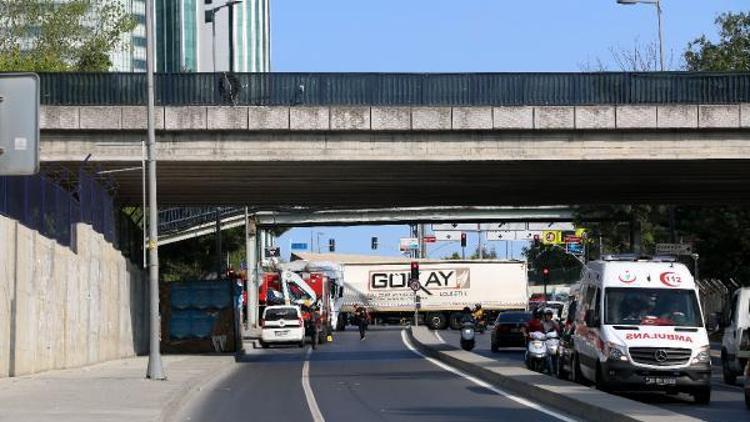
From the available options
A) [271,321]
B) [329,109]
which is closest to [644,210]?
[271,321]

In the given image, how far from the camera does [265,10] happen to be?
17875 cm

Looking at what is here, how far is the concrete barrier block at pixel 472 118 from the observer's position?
39938mm

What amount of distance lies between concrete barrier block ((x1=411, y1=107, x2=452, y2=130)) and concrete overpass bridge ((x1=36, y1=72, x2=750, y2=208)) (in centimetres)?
3

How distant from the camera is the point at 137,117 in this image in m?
39.4

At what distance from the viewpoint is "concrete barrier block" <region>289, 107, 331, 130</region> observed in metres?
39.7

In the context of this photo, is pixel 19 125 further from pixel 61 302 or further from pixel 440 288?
pixel 440 288

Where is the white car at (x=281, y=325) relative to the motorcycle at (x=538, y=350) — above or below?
below

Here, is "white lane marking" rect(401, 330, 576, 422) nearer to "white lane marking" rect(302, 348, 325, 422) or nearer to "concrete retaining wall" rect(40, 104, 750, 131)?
"white lane marking" rect(302, 348, 325, 422)

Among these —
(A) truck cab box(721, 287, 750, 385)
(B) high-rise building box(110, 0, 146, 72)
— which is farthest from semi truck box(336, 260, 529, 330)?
(B) high-rise building box(110, 0, 146, 72)

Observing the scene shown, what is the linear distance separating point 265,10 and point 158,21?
26752mm

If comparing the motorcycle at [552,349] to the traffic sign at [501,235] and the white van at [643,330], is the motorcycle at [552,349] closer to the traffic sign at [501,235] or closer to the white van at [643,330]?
the white van at [643,330]

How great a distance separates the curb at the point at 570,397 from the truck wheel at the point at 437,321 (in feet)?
164

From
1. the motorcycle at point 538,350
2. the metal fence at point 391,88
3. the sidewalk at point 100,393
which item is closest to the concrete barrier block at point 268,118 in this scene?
the metal fence at point 391,88

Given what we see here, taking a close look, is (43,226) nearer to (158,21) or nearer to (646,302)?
(646,302)
